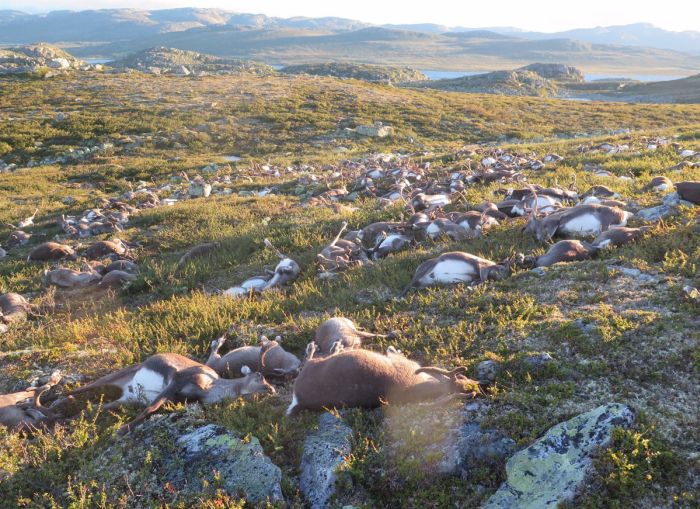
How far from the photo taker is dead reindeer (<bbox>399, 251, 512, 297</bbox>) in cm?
670

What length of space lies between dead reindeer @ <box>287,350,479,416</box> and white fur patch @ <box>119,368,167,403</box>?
59.0 inches

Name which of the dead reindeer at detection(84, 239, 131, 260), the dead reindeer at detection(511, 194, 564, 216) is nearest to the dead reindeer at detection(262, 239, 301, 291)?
the dead reindeer at detection(511, 194, 564, 216)

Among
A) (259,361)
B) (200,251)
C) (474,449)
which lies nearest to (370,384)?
(474,449)

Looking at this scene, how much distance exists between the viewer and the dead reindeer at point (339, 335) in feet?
17.0

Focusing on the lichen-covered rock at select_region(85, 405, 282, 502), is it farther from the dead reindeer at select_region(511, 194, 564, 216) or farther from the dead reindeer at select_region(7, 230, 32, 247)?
the dead reindeer at select_region(7, 230, 32, 247)

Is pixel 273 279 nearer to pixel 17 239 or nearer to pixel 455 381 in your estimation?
pixel 455 381

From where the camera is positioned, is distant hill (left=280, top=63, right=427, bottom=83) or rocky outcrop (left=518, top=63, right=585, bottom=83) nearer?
distant hill (left=280, top=63, right=427, bottom=83)

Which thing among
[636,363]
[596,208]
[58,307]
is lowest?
[58,307]

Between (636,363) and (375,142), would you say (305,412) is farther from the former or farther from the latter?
(375,142)

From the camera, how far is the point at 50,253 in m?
11.3

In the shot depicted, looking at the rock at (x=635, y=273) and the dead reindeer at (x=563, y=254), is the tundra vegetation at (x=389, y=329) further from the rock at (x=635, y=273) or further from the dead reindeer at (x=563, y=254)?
the dead reindeer at (x=563, y=254)

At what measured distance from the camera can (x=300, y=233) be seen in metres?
10.7

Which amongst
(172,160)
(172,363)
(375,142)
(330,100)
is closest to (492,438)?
(172,363)

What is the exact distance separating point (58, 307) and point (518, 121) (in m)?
35.0
